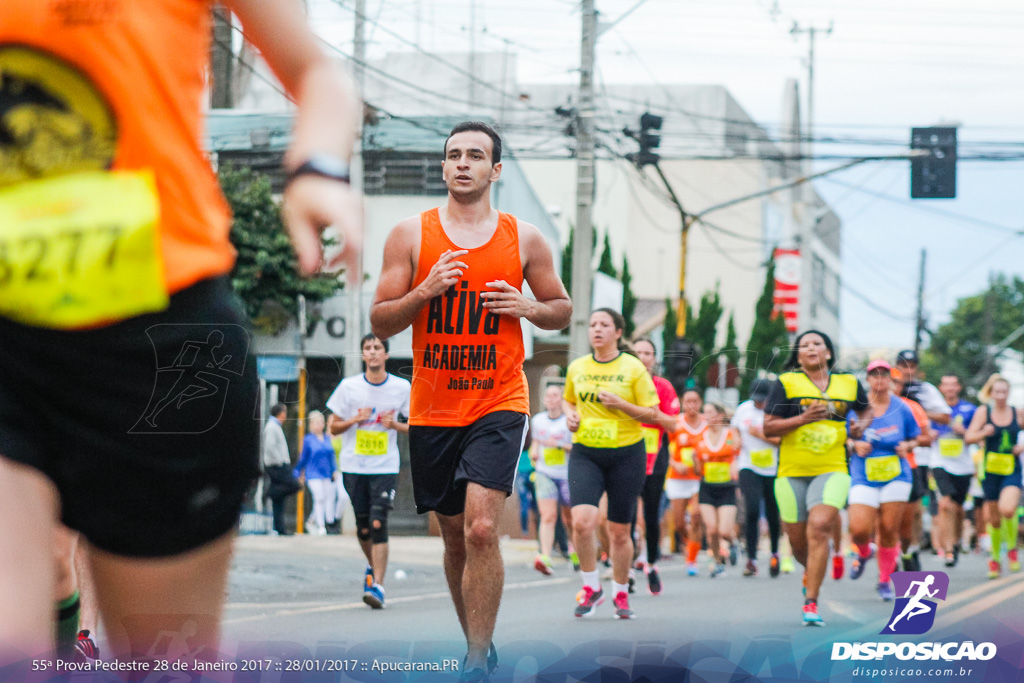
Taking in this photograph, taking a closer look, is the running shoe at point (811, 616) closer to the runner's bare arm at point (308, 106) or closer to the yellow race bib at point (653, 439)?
the yellow race bib at point (653, 439)

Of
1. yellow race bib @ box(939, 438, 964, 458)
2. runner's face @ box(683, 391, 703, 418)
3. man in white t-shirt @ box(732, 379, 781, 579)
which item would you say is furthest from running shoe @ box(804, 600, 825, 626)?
yellow race bib @ box(939, 438, 964, 458)

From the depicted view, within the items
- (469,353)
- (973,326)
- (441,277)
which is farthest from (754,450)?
(973,326)

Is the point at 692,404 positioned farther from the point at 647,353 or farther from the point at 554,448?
the point at 647,353

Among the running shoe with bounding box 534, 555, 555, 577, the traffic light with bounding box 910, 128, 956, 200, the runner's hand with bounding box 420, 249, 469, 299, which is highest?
the traffic light with bounding box 910, 128, 956, 200

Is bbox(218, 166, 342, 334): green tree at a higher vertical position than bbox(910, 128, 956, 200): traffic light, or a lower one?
lower

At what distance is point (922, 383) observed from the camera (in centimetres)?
1420

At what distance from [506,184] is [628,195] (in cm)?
2638

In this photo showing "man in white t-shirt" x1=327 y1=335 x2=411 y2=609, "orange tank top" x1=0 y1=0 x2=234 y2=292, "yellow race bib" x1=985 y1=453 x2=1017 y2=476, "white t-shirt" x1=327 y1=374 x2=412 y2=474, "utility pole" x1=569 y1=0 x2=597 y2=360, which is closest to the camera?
"orange tank top" x1=0 y1=0 x2=234 y2=292

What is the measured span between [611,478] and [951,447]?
8.69 meters


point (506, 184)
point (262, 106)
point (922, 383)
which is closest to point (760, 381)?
point (922, 383)

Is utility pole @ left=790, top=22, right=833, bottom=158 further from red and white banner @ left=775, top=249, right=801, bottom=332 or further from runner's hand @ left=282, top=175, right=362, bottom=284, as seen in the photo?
runner's hand @ left=282, top=175, right=362, bottom=284

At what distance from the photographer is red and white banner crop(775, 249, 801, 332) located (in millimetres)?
43938

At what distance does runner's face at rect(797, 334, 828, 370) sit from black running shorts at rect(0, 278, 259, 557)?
7.32 metres

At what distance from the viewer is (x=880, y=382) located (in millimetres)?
10977
